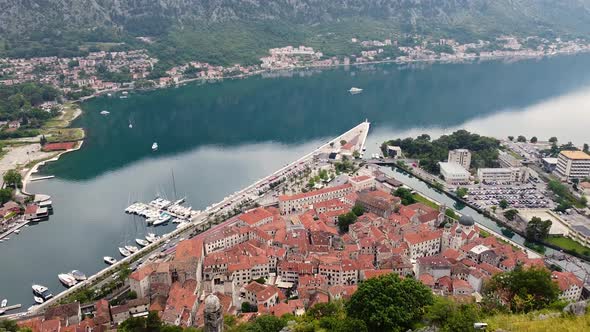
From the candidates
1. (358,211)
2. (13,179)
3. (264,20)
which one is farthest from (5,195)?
(264,20)

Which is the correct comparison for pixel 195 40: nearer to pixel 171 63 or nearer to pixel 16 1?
pixel 171 63

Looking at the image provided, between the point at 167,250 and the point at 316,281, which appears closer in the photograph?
the point at 316,281

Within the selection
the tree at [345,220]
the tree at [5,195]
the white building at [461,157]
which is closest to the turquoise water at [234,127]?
the tree at [5,195]

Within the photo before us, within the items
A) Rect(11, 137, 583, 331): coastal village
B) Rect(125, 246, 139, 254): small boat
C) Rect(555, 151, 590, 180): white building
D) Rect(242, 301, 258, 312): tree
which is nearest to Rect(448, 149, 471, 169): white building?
Rect(555, 151, 590, 180): white building

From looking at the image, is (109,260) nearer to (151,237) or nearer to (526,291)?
(151,237)

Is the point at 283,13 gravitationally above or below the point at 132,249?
above

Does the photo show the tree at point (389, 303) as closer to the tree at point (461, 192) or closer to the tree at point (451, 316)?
the tree at point (451, 316)

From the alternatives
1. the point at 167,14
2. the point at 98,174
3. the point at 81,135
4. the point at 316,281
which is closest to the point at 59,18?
the point at 167,14
